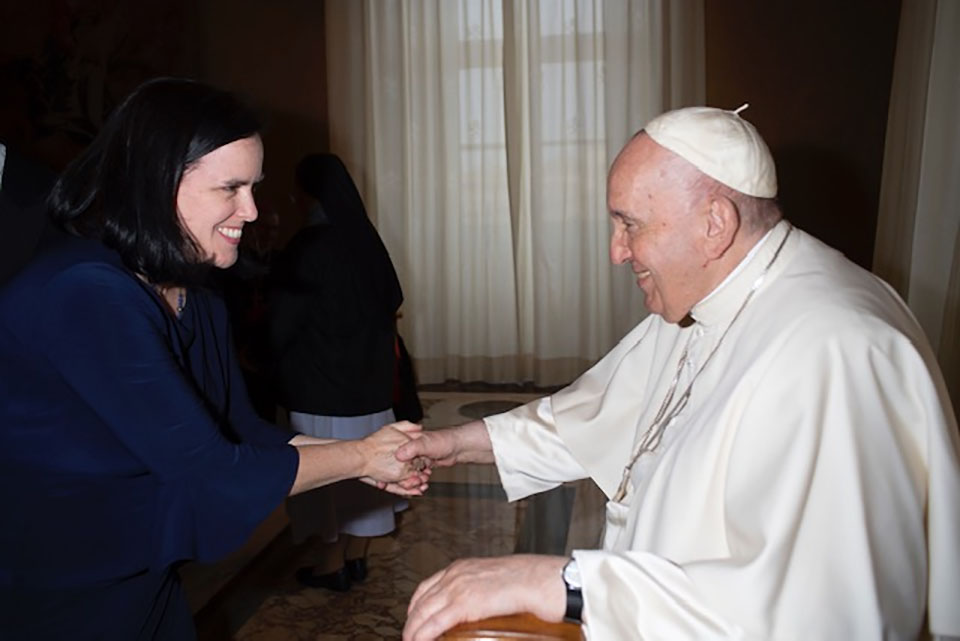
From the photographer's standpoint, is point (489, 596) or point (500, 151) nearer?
point (489, 596)

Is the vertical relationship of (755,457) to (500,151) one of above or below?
below

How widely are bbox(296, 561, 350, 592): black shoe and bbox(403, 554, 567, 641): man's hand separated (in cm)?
233

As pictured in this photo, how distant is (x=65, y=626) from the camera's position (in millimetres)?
1560

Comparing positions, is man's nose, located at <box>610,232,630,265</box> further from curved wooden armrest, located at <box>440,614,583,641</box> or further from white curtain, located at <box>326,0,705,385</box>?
white curtain, located at <box>326,0,705,385</box>

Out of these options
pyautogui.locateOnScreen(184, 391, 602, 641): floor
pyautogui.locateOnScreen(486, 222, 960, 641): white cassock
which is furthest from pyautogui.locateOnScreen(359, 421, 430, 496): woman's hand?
pyautogui.locateOnScreen(184, 391, 602, 641): floor

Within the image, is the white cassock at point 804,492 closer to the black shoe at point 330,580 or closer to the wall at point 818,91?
the black shoe at point 330,580

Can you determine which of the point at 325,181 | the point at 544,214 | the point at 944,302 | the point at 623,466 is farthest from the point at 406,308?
the point at 623,466

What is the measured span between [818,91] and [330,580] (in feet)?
16.1

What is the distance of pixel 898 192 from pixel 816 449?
3491 mm

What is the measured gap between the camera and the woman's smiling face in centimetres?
159

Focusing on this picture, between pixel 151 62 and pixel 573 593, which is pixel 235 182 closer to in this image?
pixel 573 593

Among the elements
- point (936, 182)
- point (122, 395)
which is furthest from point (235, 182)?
point (936, 182)

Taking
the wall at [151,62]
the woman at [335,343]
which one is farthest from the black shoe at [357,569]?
the wall at [151,62]

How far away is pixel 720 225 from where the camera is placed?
158 cm
